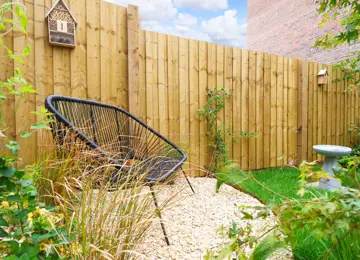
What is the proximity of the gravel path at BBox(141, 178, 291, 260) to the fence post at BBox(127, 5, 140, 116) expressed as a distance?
1.05 meters

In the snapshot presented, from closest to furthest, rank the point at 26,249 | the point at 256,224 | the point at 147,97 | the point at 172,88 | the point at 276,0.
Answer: the point at 26,249 → the point at 256,224 → the point at 147,97 → the point at 172,88 → the point at 276,0

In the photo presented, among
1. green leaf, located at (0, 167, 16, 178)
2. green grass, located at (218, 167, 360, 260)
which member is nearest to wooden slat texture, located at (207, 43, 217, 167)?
green grass, located at (218, 167, 360, 260)

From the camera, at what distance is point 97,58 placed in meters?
2.34

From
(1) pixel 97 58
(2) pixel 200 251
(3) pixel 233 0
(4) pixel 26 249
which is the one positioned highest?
(3) pixel 233 0

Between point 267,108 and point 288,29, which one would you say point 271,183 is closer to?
point 267,108

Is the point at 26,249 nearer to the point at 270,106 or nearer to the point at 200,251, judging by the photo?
the point at 200,251

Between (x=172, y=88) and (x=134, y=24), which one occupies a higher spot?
(x=134, y=24)

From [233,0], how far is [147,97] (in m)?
3.38

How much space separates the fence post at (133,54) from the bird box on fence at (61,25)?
570 millimetres

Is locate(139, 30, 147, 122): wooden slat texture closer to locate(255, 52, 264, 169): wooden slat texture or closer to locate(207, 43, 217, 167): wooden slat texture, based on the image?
locate(207, 43, 217, 167): wooden slat texture

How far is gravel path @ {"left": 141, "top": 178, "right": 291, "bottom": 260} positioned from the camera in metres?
1.28

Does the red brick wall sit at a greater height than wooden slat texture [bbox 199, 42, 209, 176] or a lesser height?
greater

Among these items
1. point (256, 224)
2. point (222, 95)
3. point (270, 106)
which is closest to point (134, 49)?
point (222, 95)

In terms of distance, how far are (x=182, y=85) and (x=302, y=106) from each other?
236cm
